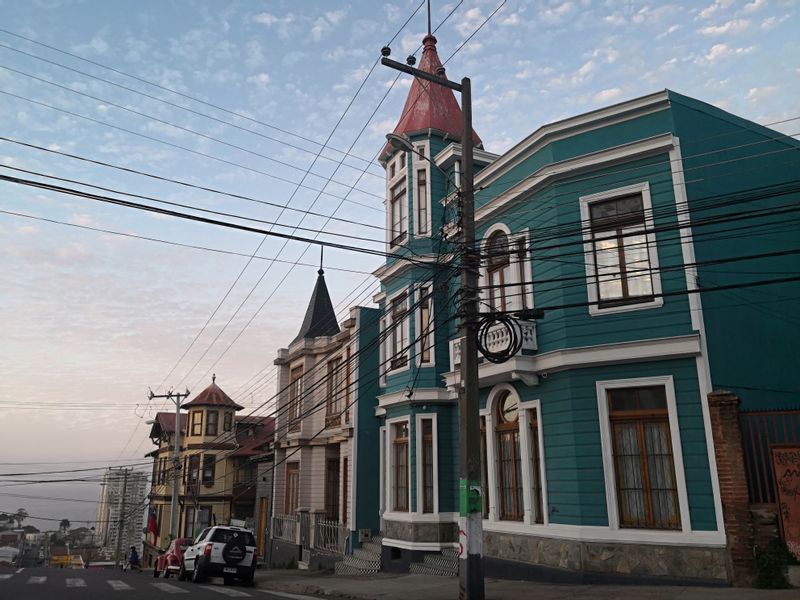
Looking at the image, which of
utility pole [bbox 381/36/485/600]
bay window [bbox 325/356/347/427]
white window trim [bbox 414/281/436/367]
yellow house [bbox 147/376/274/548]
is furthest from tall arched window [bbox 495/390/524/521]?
yellow house [bbox 147/376/274/548]

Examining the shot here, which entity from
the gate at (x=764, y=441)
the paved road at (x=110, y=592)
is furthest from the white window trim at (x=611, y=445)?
→ the paved road at (x=110, y=592)

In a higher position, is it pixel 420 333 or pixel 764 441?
pixel 420 333

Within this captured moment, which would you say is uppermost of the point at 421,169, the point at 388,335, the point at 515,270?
the point at 421,169

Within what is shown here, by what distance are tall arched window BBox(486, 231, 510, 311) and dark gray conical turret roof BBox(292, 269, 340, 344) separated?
15.0 meters

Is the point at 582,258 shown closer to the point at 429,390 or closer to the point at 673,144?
the point at 673,144

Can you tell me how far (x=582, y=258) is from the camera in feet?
47.1

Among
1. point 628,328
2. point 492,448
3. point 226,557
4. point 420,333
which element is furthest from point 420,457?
point 628,328

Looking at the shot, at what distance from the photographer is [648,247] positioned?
13.6 metres

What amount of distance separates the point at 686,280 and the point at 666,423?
2.92 m

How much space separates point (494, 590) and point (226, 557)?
29.7 ft

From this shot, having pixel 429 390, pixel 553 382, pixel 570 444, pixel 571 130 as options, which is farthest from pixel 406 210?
pixel 570 444

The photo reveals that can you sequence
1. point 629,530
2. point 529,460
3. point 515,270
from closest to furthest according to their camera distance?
1. point 629,530
2. point 529,460
3. point 515,270

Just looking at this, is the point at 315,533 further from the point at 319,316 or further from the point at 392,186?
the point at 392,186

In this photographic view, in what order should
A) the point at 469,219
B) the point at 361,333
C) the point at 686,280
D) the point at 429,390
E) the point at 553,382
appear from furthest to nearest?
the point at 361,333, the point at 429,390, the point at 553,382, the point at 686,280, the point at 469,219
